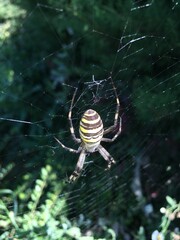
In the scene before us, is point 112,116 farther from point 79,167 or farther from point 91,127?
point 91,127

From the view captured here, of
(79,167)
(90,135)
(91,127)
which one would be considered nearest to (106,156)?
(79,167)

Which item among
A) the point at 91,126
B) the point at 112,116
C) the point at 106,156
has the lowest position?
the point at 106,156

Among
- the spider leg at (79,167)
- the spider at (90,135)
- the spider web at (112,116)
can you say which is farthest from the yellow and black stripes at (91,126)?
the spider leg at (79,167)

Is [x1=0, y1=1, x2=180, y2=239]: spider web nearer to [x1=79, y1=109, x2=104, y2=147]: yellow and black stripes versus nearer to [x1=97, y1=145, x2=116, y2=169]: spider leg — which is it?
[x1=97, y1=145, x2=116, y2=169]: spider leg

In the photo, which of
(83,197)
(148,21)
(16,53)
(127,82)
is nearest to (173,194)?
(83,197)

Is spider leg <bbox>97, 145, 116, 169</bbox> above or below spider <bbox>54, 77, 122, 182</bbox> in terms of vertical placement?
below

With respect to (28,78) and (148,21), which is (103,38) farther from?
(28,78)

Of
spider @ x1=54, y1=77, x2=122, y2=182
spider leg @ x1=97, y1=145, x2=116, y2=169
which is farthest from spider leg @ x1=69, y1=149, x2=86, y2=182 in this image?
spider leg @ x1=97, y1=145, x2=116, y2=169

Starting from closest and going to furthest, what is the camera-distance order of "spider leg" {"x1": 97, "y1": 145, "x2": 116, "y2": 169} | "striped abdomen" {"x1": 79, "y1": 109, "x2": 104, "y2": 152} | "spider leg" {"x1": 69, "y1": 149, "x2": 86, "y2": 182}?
"striped abdomen" {"x1": 79, "y1": 109, "x2": 104, "y2": 152} < "spider leg" {"x1": 69, "y1": 149, "x2": 86, "y2": 182} < "spider leg" {"x1": 97, "y1": 145, "x2": 116, "y2": 169}
